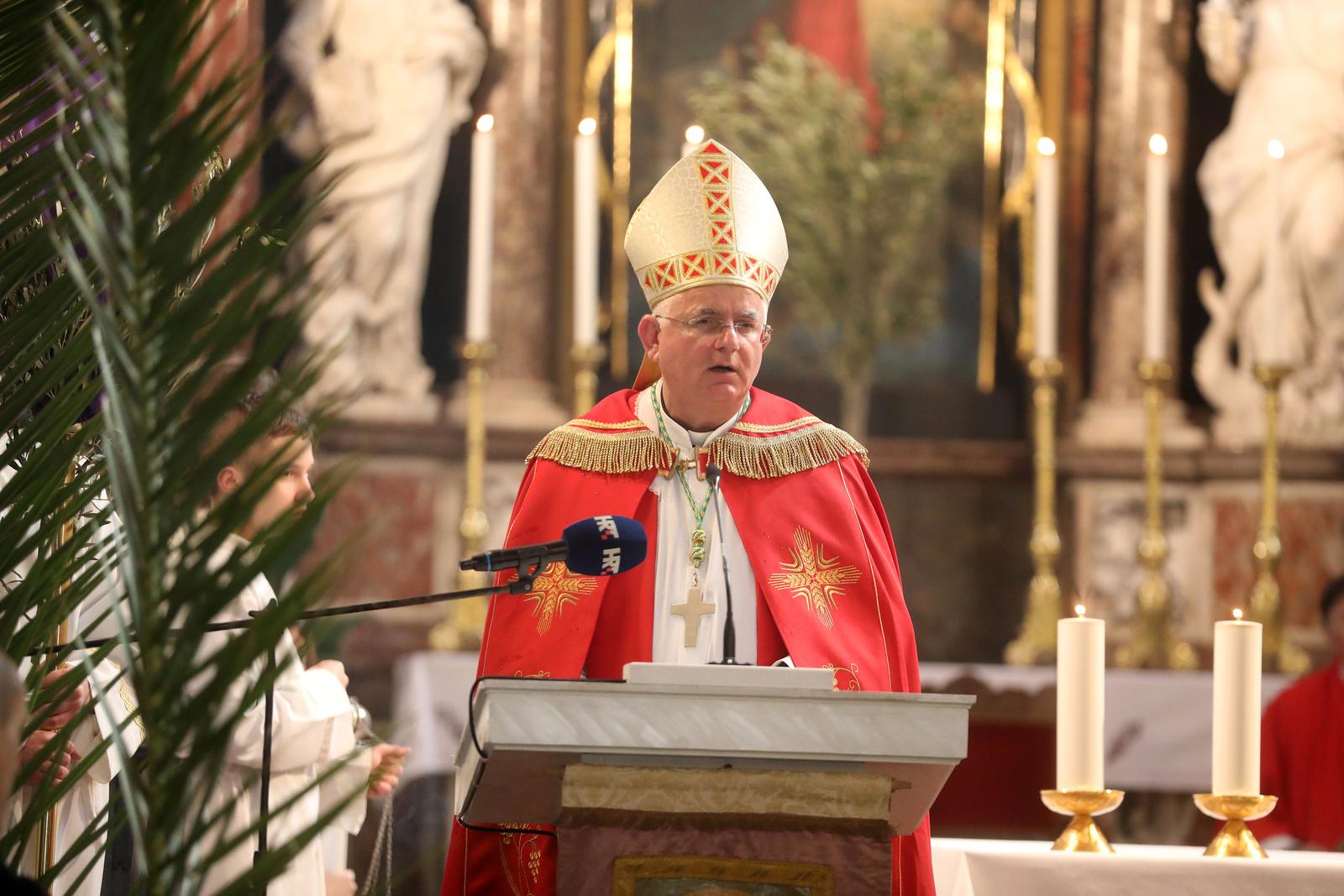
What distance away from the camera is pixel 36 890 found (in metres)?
1.89

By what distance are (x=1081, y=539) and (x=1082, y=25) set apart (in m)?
2.03

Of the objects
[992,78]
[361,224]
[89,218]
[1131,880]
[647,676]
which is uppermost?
[992,78]

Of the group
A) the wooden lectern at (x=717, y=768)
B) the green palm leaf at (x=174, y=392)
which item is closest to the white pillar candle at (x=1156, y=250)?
the wooden lectern at (x=717, y=768)

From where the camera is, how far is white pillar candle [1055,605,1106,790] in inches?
147

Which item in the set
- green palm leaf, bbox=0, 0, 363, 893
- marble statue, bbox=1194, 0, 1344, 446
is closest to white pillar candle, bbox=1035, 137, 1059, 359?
marble statue, bbox=1194, 0, 1344, 446

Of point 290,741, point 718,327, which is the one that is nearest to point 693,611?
point 718,327

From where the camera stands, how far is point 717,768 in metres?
2.56

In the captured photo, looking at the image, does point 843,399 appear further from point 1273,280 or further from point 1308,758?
point 1308,758

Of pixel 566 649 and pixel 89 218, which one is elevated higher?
pixel 89 218

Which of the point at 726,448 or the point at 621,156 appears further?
the point at 621,156

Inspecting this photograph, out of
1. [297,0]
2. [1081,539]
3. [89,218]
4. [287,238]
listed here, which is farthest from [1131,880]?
[297,0]

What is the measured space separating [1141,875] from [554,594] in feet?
4.10

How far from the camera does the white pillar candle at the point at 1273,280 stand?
607cm

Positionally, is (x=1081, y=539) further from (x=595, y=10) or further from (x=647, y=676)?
(x=647, y=676)
